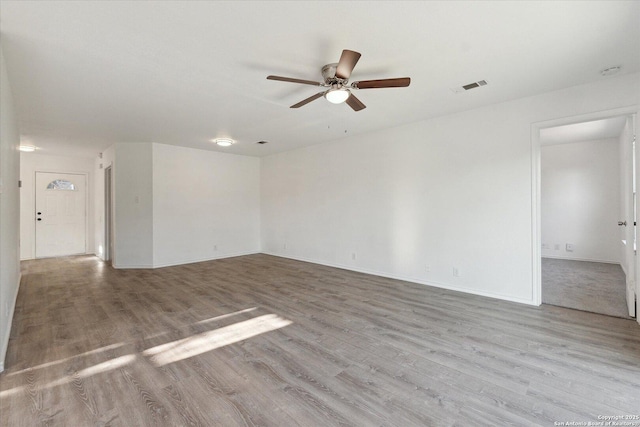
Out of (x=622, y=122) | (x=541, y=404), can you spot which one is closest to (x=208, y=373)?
(x=541, y=404)

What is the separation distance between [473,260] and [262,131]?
400cm

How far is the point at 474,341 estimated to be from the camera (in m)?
2.66

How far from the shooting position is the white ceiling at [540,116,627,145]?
492cm

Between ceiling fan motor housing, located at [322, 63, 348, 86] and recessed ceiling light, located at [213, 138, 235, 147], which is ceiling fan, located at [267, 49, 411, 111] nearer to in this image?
ceiling fan motor housing, located at [322, 63, 348, 86]

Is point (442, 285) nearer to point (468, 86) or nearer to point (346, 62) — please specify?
point (468, 86)

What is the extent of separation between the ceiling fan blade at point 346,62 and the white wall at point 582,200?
246 inches

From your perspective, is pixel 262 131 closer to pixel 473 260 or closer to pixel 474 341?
pixel 473 260

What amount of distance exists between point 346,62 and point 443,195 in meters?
2.79

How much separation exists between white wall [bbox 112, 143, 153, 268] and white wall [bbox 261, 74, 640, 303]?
328 centimetres

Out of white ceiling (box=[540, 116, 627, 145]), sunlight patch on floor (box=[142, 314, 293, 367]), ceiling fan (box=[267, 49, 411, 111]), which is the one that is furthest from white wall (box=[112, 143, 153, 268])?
white ceiling (box=[540, 116, 627, 145])

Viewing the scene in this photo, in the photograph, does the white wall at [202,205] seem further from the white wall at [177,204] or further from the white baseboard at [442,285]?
the white baseboard at [442,285]

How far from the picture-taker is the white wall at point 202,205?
609cm

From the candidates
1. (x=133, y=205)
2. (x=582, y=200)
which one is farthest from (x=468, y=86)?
(x=133, y=205)

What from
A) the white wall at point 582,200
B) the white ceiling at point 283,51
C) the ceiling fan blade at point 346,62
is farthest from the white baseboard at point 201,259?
the white wall at point 582,200
